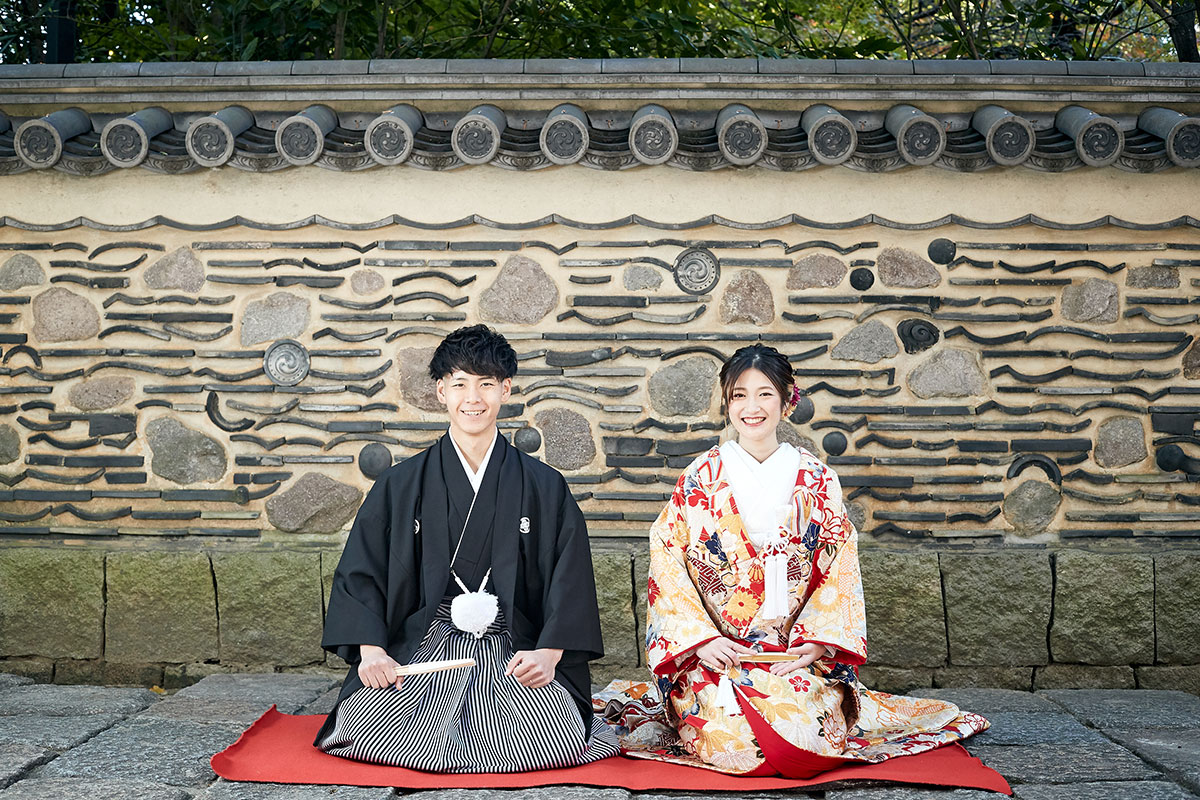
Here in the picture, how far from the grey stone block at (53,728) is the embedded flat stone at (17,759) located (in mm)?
46

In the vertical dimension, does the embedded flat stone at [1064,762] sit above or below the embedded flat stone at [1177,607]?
below

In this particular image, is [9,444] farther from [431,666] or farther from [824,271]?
[824,271]

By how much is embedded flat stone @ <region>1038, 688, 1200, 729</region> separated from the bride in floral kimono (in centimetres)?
72

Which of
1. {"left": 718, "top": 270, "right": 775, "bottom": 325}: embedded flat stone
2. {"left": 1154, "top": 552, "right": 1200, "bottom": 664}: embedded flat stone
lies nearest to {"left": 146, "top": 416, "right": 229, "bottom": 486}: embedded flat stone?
{"left": 718, "top": 270, "right": 775, "bottom": 325}: embedded flat stone

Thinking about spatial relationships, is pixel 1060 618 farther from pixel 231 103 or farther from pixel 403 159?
pixel 231 103

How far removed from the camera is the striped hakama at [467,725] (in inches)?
132

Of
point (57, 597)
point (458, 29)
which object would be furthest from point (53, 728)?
point (458, 29)

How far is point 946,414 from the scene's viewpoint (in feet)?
15.7

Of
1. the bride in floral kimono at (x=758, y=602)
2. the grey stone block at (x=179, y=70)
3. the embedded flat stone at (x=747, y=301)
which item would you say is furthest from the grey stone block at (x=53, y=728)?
the embedded flat stone at (x=747, y=301)

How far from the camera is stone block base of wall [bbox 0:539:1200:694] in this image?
4.74m

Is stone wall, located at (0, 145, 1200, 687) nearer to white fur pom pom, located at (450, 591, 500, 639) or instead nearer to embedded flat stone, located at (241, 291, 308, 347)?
embedded flat stone, located at (241, 291, 308, 347)

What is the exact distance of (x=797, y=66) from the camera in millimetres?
4582

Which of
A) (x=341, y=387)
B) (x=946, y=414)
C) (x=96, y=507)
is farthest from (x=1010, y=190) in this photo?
(x=96, y=507)

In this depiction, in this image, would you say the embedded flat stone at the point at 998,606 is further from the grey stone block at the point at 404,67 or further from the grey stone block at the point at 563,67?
the grey stone block at the point at 404,67
